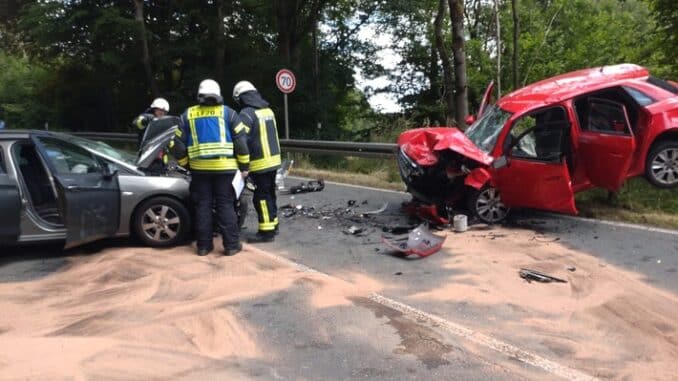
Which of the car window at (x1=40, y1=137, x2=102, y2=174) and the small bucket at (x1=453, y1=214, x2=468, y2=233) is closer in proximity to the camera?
the car window at (x1=40, y1=137, x2=102, y2=174)

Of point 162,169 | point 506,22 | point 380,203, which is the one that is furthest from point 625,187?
point 506,22

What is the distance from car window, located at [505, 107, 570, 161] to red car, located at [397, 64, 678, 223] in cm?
1

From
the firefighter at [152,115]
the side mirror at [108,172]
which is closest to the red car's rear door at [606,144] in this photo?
the side mirror at [108,172]

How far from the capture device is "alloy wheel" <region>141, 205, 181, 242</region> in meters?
6.05

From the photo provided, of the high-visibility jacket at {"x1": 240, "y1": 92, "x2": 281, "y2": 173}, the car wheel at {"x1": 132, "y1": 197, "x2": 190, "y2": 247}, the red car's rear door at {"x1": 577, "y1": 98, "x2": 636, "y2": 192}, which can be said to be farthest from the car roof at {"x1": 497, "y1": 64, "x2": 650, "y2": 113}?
the car wheel at {"x1": 132, "y1": 197, "x2": 190, "y2": 247}

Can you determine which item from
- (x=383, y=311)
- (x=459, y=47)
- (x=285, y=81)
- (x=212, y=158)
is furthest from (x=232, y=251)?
(x=285, y=81)

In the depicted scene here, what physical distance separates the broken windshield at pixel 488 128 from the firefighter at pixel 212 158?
10.7ft

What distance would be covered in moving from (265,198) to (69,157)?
220 centimetres

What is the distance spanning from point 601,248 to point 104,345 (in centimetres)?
498

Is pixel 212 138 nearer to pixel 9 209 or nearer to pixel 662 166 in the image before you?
pixel 9 209

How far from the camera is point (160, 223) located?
6.08m

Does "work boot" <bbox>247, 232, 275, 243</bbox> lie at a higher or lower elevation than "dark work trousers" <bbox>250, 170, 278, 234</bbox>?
lower

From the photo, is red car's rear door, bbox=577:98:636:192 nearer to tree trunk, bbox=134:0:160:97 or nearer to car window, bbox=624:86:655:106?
car window, bbox=624:86:655:106

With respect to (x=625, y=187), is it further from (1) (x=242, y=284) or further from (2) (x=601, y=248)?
(1) (x=242, y=284)
